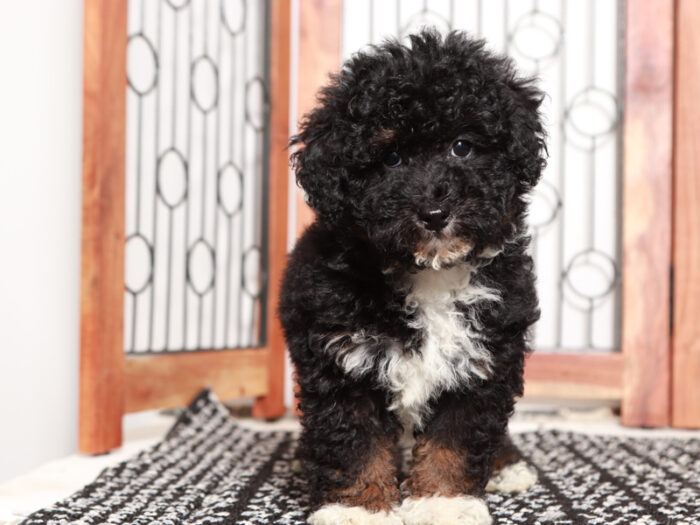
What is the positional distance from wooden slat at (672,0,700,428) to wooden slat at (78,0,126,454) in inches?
94.7

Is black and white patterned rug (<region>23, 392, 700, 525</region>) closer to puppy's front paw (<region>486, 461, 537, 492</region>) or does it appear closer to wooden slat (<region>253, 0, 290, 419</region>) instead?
puppy's front paw (<region>486, 461, 537, 492</region>)

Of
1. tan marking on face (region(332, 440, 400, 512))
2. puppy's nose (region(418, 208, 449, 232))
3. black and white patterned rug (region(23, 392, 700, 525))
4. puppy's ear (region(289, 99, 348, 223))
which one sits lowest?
black and white patterned rug (region(23, 392, 700, 525))

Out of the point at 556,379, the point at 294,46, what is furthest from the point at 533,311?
the point at 294,46

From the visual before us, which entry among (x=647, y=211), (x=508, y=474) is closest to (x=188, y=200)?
(x=508, y=474)

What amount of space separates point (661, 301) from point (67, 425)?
2.59m

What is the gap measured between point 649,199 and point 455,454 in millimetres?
2035

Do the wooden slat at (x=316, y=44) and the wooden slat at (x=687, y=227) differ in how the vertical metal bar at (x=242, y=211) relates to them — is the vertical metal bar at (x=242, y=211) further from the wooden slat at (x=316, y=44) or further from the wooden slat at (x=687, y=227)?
the wooden slat at (x=687, y=227)

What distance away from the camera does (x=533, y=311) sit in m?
2.03

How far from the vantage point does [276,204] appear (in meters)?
3.75

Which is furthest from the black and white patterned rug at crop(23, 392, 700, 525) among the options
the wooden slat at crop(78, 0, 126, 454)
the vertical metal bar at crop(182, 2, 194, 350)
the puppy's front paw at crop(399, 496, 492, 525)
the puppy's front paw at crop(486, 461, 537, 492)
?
the vertical metal bar at crop(182, 2, 194, 350)

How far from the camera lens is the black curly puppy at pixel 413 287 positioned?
71.6 inches

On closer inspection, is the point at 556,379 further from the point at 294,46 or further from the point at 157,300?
the point at 294,46

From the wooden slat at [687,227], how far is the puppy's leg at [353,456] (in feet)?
6.63

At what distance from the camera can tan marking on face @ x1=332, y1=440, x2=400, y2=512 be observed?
1.92 metres
